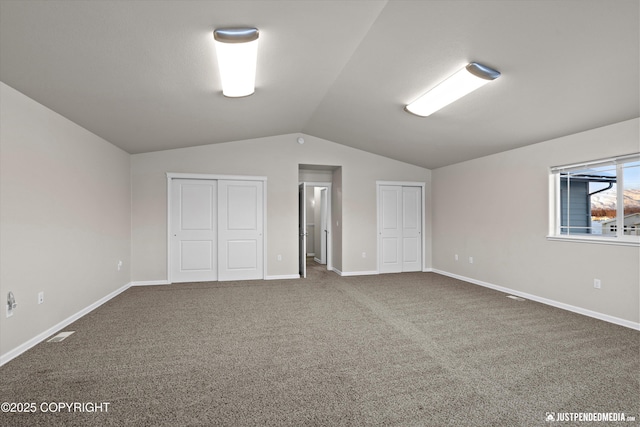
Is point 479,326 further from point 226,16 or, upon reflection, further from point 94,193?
point 94,193

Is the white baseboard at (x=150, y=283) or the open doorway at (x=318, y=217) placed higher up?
the open doorway at (x=318, y=217)

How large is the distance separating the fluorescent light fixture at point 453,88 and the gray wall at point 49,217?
3.94 m

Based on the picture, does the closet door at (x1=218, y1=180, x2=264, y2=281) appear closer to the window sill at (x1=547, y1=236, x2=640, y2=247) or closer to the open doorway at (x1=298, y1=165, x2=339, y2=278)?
the open doorway at (x1=298, y1=165, x2=339, y2=278)

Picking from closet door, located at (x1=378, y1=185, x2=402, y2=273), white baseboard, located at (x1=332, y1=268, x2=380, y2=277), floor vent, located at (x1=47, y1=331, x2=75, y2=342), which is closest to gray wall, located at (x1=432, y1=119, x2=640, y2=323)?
closet door, located at (x1=378, y1=185, x2=402, y2=273)

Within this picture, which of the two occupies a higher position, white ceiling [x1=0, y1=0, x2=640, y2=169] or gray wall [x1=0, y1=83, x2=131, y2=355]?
white ceiling [x1=0, y1=0, x2=640, y2=169]

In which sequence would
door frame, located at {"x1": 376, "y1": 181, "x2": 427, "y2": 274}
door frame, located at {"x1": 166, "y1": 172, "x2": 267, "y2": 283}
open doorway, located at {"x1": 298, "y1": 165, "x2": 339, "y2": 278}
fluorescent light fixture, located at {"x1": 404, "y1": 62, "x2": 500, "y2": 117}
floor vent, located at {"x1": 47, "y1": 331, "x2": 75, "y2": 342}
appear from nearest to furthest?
fluorescent light fixture, located at {"x1": 404, "y1": 62, "x2": 500, "y2": 117} < floor vent, located at {"x1": 47, "y1": 331, "x2": 75, "y2": 342} < door frame, located at {"x1": 166, "y1": 172, "x2": 267, "y2": 283} < open doorway, located at {"x1": 298, "y1": 165, "x2": 339, "y2": 278} < door frame, located at {"x1": 376, "y1": 181, "x2": 427, "y2": 274}

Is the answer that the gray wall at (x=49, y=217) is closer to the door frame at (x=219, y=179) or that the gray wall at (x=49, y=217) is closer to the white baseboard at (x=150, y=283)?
the white baseboard at (x=150, y=283)

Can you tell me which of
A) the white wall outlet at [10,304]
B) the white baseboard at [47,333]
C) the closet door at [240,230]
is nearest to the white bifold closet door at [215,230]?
the closet door at [240,230]

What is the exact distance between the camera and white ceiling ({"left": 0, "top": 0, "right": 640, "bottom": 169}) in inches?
81.4

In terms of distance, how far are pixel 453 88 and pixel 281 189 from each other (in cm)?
370

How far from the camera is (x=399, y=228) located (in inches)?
269

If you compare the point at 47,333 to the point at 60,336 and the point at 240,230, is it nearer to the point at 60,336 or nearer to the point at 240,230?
the point at 60,336

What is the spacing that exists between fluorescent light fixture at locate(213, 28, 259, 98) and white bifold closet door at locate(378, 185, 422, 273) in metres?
4.10

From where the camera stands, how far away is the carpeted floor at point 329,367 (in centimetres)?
195
